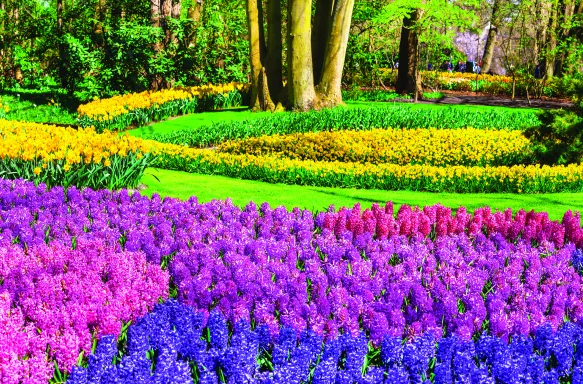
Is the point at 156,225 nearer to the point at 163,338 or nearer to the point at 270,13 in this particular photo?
the point at 163,338

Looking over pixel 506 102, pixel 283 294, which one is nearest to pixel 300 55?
pixel 506 102

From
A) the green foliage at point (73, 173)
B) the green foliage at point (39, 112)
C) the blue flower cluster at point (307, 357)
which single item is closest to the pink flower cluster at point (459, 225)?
the blue flower cluster at point (307, 357)

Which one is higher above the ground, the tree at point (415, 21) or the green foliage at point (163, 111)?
the tree at point (415, 21)

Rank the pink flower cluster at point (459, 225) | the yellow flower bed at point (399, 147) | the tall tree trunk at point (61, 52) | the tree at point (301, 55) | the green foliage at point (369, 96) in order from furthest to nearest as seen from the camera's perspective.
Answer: the green foliage at point (369, 96) → the tall tree trunk at point (61, 52) → the tree at point (301, 55) → the yellow flower bed at point (399, 147) → the pink flower cluster at point (459, 225)

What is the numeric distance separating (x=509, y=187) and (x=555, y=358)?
599cm

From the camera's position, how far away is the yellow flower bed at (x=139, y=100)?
52.4 ft

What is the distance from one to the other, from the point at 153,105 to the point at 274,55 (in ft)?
11.7

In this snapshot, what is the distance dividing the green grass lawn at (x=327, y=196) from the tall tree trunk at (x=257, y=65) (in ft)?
25.9

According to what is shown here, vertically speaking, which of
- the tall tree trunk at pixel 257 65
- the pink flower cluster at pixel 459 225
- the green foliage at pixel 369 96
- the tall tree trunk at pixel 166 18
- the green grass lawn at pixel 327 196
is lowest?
the green grass lawn at pixel 327 196

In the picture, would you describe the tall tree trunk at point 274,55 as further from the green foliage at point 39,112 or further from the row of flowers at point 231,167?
the row of flowers at point 231,167

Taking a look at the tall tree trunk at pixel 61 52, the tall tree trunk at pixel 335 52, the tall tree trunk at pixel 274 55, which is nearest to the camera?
the tall tree trunk at pixel 335 52

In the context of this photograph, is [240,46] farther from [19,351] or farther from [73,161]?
[19,351]

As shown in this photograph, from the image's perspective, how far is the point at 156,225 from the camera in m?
6.67

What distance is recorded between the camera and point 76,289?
180 inches
